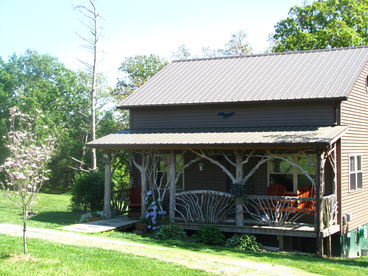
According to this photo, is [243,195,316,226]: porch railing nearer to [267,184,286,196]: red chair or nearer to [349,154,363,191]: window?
[267,184,286,196]: red chair

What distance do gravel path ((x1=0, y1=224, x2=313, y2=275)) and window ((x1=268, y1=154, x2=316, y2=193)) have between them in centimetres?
485

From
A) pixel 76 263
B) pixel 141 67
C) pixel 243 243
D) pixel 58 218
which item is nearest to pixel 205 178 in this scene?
pixel 243 243

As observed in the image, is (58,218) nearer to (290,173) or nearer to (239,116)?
(239,116)

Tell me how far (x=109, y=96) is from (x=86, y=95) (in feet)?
13.3

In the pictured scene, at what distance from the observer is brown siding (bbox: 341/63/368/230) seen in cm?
1500

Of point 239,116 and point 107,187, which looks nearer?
point 107,187

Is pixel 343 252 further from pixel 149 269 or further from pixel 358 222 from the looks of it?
pixel 149 269

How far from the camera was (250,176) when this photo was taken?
14.4 m

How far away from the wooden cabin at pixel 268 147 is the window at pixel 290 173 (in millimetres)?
32

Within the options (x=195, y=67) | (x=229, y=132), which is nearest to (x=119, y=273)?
(x=229, y=132)

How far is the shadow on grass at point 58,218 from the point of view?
16.2m

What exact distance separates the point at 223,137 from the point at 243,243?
3.35 metres

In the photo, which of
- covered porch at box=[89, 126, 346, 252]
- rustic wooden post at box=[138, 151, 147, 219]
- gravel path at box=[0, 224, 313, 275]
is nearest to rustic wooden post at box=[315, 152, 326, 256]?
covered porch at box=[89, 126, 346, 252]

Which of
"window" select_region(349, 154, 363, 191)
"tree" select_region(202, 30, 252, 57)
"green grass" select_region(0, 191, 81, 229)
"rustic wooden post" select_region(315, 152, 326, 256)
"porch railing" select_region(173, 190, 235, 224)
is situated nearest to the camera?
"rustic wooden post" select_region(315, 152, 326, 256)
